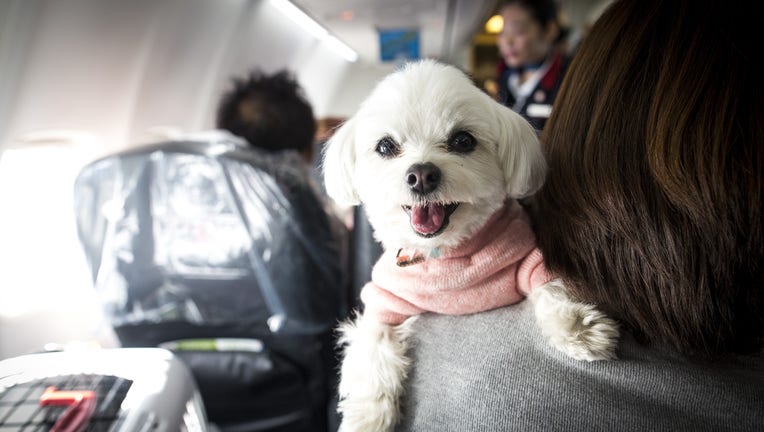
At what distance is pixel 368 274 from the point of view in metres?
1.48

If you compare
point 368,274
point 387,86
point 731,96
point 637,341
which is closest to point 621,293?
point 637,341

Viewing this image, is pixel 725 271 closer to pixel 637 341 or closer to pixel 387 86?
pixel 637 341

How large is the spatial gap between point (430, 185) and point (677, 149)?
42 centimetres

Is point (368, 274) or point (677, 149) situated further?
point (368, 274)

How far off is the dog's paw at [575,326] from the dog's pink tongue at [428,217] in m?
0.25

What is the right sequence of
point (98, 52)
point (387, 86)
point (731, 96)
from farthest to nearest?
point (98, 52)
point (387, 86)
point (731, 96)

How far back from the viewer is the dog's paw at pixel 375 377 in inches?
34.3

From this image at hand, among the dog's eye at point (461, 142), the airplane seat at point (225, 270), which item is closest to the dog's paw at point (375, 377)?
the dog's eye at point (461, 142)

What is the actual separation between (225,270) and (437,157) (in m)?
1.04

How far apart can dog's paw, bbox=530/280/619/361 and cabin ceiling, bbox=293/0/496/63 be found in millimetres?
2944

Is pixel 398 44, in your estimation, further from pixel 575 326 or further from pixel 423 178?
pixel 575 326

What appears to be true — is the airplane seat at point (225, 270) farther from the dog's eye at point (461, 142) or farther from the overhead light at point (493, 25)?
the overhead light at point (493, 25)

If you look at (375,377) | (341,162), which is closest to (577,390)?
(375,377)

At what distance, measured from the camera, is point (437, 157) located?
89 centimetres
